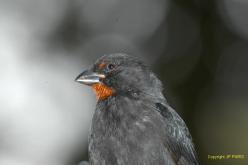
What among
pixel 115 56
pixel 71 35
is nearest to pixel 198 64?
pixel 71 35

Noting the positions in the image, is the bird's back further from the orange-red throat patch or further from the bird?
the orange-red throat patch

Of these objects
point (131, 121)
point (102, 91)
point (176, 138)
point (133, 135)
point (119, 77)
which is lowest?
point (176, 138)

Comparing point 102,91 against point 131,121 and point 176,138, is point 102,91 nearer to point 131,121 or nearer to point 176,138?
point 131,121

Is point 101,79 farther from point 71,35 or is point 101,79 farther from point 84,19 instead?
point 84,19

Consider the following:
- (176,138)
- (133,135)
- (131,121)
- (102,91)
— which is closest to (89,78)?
(102,91)

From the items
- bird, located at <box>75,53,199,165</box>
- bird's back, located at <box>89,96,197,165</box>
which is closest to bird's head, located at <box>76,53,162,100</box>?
bird, located at <box>75,53,199,165</box>

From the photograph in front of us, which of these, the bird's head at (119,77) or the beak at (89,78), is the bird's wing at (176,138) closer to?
the bird's head at (119,77)

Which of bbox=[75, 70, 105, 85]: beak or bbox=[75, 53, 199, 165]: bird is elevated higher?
bbox=[75, 70, 105, 85]: beak
